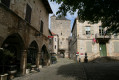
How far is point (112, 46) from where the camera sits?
19.9 meters

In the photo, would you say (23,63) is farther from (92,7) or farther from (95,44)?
(95,44)

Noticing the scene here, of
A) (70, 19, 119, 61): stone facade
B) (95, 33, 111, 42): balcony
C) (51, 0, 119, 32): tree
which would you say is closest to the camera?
(51, 0, 119, 32): tree

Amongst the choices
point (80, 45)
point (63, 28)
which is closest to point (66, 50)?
Answer: point (63, 28)

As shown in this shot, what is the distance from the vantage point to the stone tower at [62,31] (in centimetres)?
4250

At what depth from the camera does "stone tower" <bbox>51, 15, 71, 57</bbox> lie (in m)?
42.5

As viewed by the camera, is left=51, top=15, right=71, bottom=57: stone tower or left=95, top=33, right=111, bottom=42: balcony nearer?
left=95, top=33, right=111, bottom=42: balcony

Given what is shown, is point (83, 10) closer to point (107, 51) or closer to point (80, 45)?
point (80, 45)

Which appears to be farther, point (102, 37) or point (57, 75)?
point (102, 37)

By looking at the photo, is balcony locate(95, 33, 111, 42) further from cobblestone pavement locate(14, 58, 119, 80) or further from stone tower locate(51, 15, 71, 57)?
stone tower locate(51, 15, 71, 57)

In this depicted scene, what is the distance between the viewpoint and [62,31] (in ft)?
144

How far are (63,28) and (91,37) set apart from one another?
25240 millimetres

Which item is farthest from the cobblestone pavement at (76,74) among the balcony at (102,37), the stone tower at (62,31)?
the stone tower at (62,31)

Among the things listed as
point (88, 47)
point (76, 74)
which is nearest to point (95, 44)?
point (88, 47)

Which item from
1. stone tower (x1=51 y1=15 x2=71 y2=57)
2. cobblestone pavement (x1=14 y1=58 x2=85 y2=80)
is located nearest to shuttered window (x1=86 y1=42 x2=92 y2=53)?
cobblestone pavement (x1=14 y1=58 x2=85 y2=80)
